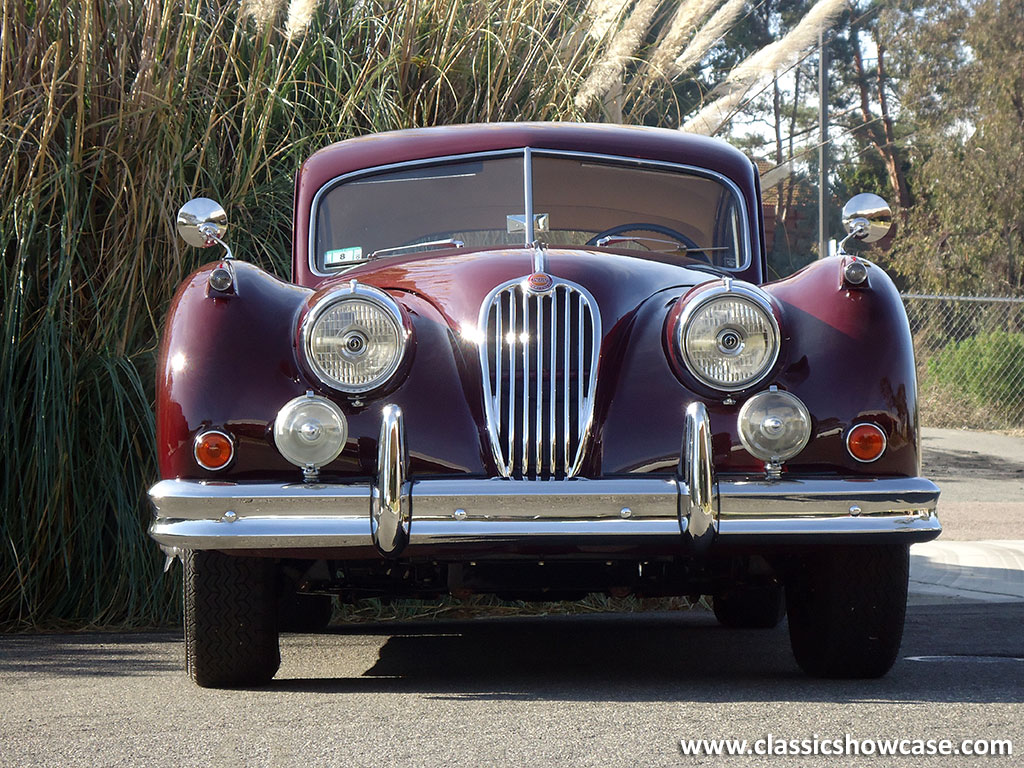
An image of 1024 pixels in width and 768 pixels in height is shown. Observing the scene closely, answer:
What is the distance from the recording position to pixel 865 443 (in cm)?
370

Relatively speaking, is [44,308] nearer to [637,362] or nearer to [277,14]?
[277,14]

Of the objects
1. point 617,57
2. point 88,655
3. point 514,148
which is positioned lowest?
point 88,655

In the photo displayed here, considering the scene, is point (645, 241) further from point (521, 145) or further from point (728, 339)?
point (728, 339)

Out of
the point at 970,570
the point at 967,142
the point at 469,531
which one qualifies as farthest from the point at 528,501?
the point at 967,142

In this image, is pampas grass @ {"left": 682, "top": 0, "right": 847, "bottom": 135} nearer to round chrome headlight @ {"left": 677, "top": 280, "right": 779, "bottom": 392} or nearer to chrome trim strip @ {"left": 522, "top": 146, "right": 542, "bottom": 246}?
chrome trim strip @ {"left": 522, "top": 146, "right": 542, "bottom": 246}

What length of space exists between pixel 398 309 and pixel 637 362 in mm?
654

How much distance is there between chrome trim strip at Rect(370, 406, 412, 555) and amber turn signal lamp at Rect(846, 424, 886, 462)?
1.17 meters

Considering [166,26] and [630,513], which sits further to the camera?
[166,26]

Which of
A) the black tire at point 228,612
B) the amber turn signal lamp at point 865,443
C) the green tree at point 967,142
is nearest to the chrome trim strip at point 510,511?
the amber turn signal lamp at point 865,443

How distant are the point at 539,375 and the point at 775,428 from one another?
0.63 meters

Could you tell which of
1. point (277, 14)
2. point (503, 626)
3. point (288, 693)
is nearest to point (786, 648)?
point (503, 626)

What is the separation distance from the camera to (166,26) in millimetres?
6027

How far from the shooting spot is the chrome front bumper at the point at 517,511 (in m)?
3.51

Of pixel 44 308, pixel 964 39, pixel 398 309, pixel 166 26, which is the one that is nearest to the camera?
pixel 398 309
